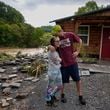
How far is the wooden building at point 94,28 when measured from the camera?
17.9 meters

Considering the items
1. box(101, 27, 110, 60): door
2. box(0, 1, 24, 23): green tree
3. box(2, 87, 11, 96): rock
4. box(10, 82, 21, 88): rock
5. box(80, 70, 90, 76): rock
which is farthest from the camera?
box(0, 1, 24, 23): green tree

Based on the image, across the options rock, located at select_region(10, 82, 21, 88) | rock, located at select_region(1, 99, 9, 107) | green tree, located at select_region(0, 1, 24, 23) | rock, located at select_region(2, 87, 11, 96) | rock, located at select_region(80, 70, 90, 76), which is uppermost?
green tree, located at select_region(0, 1, 24, 23)

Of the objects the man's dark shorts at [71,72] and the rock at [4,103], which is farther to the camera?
the rock at [4,103]

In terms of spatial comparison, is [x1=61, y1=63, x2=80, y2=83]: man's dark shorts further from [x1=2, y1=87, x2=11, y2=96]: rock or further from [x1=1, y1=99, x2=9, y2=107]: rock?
[x1=2, y1=87, x2=11, y2=96]: rock

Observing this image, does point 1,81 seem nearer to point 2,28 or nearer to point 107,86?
point 107,86

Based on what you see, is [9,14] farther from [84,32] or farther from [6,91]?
[6,91]

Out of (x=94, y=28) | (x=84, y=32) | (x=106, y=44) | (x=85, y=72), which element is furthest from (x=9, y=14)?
(x=85, y=72)

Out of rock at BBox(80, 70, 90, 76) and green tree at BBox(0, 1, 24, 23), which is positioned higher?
green tree at BBox(0, 1, 24, 23)

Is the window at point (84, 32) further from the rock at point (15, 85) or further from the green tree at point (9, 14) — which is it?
the green tree at point (9, 14)

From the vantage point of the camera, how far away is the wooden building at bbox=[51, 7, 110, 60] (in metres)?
17.9

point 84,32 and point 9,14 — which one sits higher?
point 9,14

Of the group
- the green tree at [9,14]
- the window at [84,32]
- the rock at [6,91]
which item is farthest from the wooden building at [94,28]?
the green tree at [9,14]

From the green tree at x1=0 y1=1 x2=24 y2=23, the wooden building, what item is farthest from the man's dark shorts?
the green tree at x1=0 y1=1 x2=24 y2=23

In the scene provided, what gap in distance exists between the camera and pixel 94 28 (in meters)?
19.1
